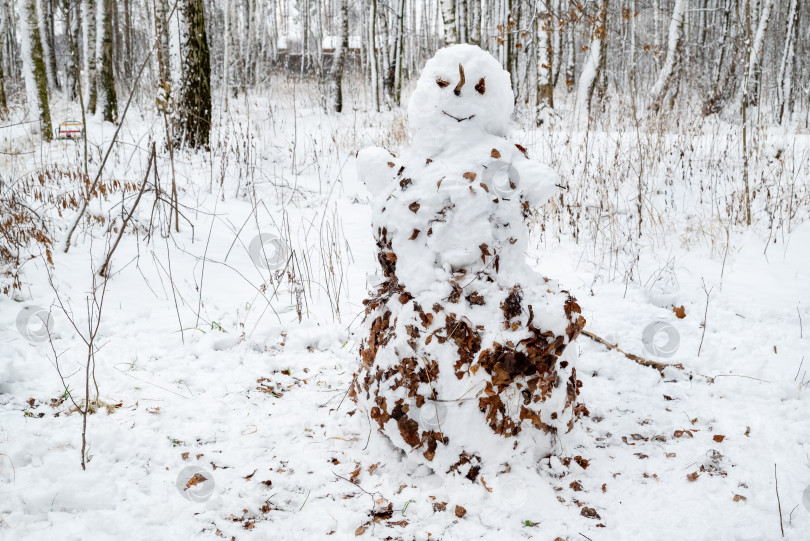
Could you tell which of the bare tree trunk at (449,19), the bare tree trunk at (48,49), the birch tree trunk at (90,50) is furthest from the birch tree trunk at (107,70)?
the bare tree trunk at (449,19)

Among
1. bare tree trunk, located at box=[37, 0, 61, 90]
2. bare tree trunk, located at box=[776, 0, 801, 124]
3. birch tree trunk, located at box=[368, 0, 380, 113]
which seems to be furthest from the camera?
bare tree trunk, located at box=[37, 0, 61, 90]

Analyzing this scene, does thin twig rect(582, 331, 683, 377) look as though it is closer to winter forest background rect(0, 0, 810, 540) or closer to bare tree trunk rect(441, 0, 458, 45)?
winter forest background rect(0, 0, 810, 540)

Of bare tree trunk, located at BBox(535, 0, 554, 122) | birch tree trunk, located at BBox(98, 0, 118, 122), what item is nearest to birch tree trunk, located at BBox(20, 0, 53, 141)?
birch tree trunk, located at BBox(98, 0, 118, 122)

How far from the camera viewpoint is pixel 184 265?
348 centimetres

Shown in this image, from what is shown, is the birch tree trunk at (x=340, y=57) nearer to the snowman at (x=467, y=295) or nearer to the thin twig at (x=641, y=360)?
the thin twig at (x=641, y=360)

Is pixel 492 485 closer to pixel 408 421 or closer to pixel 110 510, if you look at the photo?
pixel 408 421

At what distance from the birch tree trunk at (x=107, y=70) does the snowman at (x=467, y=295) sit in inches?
366

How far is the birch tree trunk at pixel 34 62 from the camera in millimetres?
7188

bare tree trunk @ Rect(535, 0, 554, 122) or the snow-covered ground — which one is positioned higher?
bare tree trunk @ Rect(535, 0, 554, 122)

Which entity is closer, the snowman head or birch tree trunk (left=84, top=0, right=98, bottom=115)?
the snowman head

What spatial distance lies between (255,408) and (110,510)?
0.69 m

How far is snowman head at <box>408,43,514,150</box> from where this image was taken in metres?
1.67

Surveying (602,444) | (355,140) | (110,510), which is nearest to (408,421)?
(602,444)

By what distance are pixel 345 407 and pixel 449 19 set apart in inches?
234
